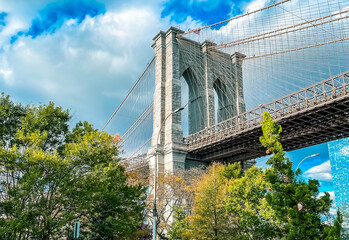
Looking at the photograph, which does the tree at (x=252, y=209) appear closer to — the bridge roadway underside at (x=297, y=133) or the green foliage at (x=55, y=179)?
the green foliage at (x=55, y=179)

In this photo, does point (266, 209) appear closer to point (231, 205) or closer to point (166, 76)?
point (231, 205)

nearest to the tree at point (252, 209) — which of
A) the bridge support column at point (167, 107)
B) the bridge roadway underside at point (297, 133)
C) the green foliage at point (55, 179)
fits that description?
the green foliage at point (55, 179)

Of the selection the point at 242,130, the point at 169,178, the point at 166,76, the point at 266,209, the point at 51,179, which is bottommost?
the point at 266,209

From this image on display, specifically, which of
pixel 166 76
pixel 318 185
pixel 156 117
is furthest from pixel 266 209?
pixel 166 76

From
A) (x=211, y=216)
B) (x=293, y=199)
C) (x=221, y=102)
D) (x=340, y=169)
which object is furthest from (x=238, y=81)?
(x=293, y=199)

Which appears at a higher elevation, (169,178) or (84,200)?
(169,178)

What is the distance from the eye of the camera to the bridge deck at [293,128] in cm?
2359

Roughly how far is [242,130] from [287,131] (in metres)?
4.97

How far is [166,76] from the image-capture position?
41438mm

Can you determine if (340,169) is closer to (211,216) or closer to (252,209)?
(252,209)

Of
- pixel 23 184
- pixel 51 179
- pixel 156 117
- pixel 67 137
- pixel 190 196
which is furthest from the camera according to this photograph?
pixel 156 117

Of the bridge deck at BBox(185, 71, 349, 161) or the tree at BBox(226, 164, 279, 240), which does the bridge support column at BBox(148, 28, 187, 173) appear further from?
the tree at BBox(226, 164, 279, 240)

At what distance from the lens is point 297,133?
100.0 feet

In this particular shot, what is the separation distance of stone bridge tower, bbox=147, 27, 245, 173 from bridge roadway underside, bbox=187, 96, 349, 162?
3299 millimetres
